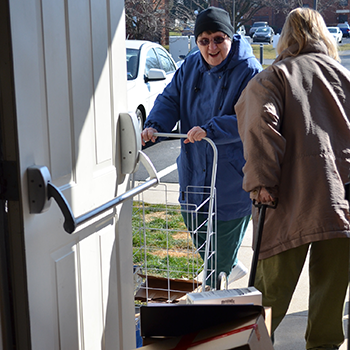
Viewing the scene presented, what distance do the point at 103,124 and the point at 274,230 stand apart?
4.07 feet

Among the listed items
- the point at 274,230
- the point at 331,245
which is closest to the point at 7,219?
the point at 274,230

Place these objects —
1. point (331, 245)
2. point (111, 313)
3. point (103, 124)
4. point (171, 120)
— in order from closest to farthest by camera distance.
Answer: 1. point (103, 124)
2. point (111, 313)
3. point (331, 245)
4. point (171, 120)

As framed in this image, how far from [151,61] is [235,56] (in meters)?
6.13

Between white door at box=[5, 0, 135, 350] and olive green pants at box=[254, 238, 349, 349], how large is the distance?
89cm

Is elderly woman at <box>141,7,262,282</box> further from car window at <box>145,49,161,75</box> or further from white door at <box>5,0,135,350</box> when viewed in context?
car window at <box>145,49,161,75</box>

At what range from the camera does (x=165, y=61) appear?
10156 mm

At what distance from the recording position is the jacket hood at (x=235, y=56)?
3439 millimetres

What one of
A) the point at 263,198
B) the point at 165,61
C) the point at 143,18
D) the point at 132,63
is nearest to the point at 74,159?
the point at 263,198

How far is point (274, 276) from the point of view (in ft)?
9.49

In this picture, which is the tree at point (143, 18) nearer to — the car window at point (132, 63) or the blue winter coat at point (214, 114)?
the car window at point (132, 63)

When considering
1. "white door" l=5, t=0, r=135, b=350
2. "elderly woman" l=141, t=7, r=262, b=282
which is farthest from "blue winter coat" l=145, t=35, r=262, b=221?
"white door" l=5, t=0, r=135, b=350

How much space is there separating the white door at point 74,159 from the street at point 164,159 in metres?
5.17

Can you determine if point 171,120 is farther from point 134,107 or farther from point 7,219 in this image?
point 134,107

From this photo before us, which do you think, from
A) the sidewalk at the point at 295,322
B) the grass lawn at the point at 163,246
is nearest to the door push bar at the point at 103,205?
the sidewalk at the point at 295,322
